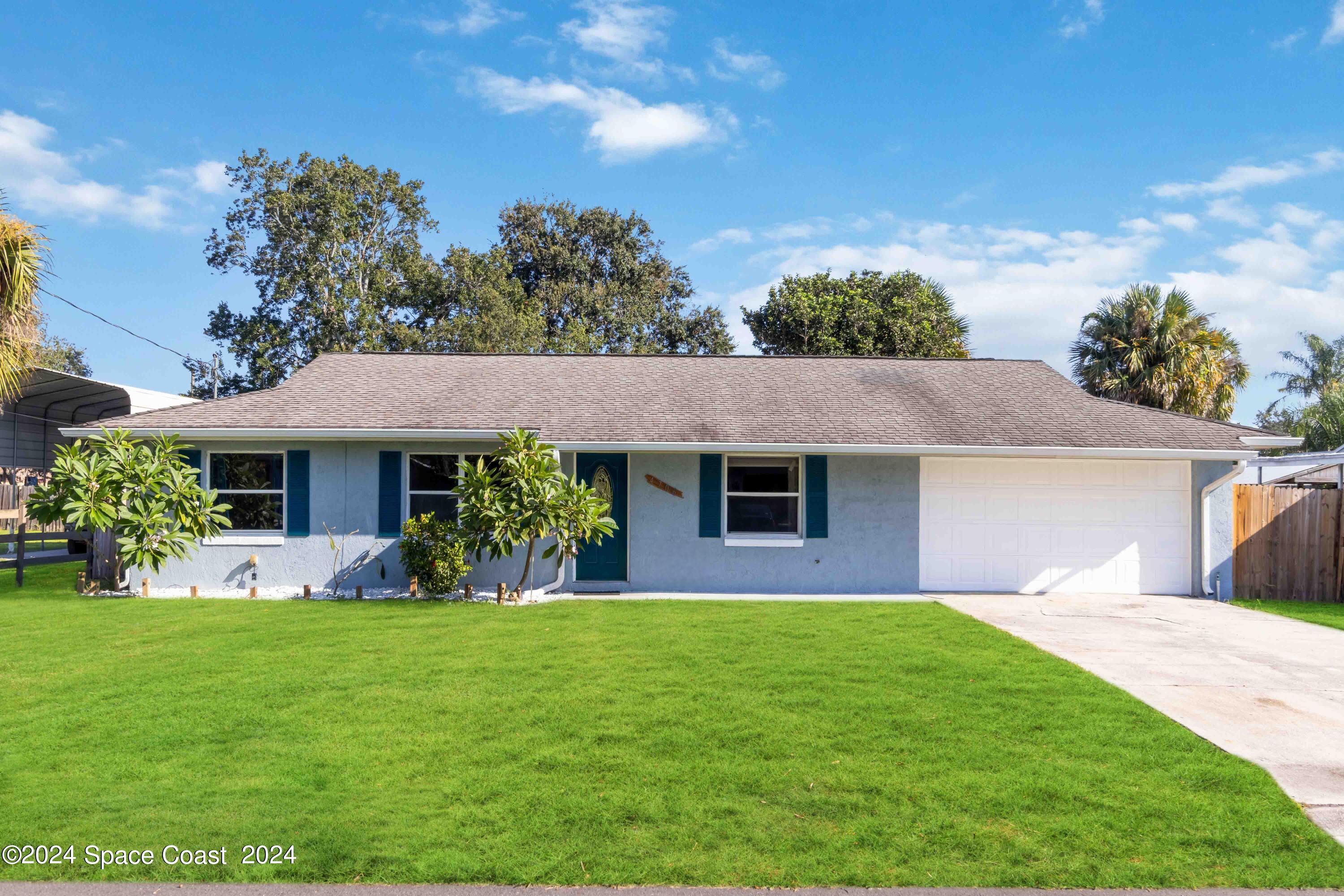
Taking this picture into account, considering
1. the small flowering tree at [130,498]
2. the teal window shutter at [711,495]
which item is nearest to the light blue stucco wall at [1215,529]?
the teal window shutter at [711,495]

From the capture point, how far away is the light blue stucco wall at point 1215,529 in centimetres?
1230

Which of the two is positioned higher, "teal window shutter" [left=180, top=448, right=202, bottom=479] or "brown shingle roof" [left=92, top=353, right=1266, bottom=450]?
"brown shingle roof" [left=92, top=353, right=1266, bottom=450]

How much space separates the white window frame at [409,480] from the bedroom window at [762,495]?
401 centimetres

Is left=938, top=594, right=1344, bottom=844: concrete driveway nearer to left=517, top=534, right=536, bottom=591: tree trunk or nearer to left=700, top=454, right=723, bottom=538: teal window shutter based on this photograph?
left=700, top=454, right=723, bottom=538: teal window shutter

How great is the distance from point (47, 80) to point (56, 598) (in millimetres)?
15419

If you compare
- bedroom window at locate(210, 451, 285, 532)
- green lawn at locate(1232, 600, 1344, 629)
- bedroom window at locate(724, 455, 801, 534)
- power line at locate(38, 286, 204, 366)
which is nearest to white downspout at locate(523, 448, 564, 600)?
bedroom window at locate(724, 455, 801, 534)

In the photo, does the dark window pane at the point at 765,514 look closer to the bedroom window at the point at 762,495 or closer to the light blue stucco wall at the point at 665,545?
the bedroom window at the point at 762,495

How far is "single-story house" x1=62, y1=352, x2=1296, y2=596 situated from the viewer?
12.1 metres

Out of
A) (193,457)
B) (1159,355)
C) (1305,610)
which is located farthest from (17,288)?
(1159,355)

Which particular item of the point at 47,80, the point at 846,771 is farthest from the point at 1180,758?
the point at 47,80

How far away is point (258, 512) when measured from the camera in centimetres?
1238

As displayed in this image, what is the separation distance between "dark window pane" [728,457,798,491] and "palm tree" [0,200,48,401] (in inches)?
418

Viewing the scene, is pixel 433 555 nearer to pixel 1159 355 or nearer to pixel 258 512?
pixel 258 512

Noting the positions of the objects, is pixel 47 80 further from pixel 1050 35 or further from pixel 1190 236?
pixel 1190 236
